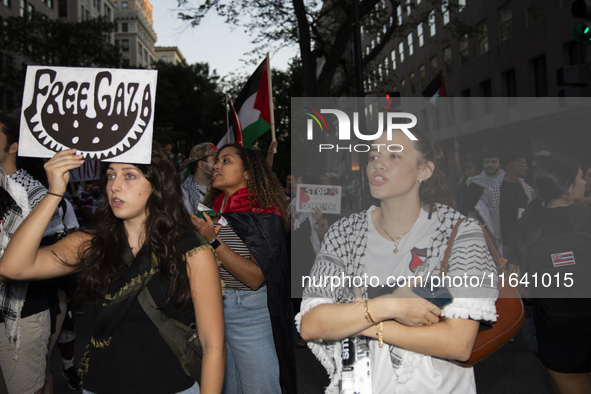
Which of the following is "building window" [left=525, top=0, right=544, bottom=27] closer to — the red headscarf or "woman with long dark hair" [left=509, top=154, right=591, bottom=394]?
"woman with long dark hair" [left=509, top=154, right=591, bottom=394]

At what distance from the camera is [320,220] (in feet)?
6.72

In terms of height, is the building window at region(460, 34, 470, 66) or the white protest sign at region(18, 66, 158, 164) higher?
the building window at region(460, 34, 470, 66)

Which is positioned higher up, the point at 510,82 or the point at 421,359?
the point at 510,82

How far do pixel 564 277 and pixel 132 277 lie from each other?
7.14ft

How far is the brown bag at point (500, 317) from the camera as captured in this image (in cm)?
169

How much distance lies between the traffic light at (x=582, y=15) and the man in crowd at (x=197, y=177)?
4262mm

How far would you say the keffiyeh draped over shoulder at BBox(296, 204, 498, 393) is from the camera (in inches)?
64.3

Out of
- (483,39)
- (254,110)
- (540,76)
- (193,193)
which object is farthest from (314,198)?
(483,39)

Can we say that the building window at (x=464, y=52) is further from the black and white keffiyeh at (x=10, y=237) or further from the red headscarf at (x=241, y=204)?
the black and white keffiyeh at (x=10, y=237)

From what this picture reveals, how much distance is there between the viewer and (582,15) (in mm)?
5117

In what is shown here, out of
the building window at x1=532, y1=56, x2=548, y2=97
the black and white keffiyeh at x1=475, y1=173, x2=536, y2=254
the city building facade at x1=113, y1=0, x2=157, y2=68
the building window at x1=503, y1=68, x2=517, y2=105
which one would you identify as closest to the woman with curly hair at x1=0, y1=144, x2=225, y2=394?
the black and white keffiyeh at x1=475, y1=173, x2=536, y2=254

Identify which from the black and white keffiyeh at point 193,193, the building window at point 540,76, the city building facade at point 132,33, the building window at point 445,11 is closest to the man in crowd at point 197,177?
the black and white keffiyeh at point 193,193

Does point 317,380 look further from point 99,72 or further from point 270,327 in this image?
point 99,72

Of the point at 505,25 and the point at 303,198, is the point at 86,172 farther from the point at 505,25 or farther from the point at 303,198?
the point at 505,25
